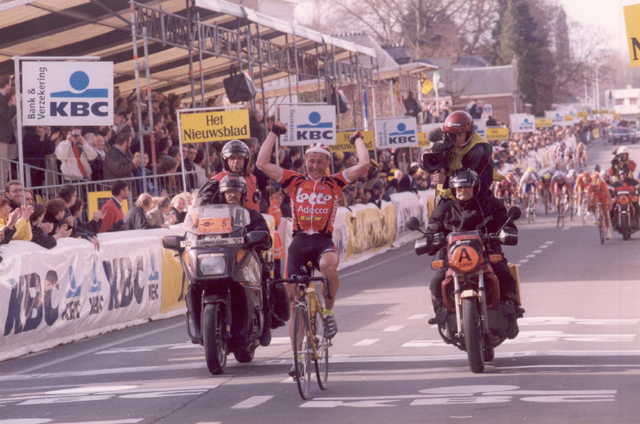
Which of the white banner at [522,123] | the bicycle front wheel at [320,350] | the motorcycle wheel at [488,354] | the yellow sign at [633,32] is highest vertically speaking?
the white banner at [522,123]

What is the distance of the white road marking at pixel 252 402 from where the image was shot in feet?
25.5

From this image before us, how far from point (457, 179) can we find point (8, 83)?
847cm

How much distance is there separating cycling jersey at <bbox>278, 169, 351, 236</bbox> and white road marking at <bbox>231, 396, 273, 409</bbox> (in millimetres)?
1572

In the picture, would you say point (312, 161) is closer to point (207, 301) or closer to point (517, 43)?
point (207, 301)

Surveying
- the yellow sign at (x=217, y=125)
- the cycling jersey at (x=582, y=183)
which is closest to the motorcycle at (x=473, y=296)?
the yellow sign at (x=217, y=125)

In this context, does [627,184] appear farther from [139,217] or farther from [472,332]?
[472,332]

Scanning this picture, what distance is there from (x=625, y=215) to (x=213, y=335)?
20.5m

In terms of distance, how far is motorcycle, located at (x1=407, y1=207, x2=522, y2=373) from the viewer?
28.8 feet

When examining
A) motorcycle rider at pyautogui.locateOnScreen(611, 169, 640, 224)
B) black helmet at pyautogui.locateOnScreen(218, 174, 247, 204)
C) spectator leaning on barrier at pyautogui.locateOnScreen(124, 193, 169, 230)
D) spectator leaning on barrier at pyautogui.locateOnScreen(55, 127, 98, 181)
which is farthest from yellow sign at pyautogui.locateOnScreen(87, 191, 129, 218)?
motorcycle rider at pyautogui.locateOnScreen(611, 169, 640, 224)

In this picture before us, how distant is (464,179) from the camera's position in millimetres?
9258

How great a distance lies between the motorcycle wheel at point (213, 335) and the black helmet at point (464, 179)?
227 cm

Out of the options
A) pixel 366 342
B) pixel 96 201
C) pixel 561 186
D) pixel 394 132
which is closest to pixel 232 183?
pixel 366 342

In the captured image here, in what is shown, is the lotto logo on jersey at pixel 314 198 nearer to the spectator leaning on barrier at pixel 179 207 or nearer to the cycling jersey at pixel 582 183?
the spectator leaning on barrier at pixel 179 207

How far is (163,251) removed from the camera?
1486cm
